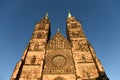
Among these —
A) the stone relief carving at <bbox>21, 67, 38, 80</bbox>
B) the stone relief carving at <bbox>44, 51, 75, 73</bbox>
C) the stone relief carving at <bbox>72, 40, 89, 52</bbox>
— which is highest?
the stone relief carving at <bbox>72, 40, 89, 52</bbox>

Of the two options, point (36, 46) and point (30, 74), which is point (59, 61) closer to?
point (30, 74)

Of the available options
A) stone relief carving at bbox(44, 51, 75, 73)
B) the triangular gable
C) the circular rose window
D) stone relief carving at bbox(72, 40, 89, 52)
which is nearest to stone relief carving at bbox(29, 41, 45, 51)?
the triangular gable

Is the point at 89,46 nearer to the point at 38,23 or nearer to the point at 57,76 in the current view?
the point at 57,76

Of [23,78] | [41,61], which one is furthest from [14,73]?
[41,61]

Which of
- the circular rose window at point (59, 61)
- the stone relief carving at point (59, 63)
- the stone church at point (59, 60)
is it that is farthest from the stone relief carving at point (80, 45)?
the circular rose window at point (59, 61)

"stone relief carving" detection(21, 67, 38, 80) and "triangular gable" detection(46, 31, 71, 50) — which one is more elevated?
"triangular gable" detection(46, 31, 71, 50)

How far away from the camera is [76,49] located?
24.4m

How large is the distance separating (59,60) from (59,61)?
236 mm

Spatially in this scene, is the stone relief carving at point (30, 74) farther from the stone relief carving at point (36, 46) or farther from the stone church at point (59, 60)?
the stone relief carving at point (36, 46)

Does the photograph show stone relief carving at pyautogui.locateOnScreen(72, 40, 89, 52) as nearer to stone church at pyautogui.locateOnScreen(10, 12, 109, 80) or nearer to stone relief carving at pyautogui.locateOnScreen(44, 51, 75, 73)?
stone church at pyautogui.locateOnScreen(10, 12, 109, 80)

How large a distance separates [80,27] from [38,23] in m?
8.59

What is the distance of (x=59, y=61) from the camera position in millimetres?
22625

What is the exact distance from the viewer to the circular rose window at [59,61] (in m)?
21.9

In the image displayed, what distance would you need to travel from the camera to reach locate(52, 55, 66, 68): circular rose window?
71.9 feet
